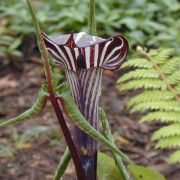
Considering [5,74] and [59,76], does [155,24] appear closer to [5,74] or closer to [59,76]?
[5,74]

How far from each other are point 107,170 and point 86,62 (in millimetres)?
472

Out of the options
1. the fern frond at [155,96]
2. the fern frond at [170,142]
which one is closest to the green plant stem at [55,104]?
the fern frond at [170,142]

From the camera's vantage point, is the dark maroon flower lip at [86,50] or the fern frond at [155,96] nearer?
the dark maroon flower lip at [86,50]

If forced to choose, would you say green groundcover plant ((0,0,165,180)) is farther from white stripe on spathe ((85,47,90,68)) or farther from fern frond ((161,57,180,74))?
fern frond ((161,57,180,74))

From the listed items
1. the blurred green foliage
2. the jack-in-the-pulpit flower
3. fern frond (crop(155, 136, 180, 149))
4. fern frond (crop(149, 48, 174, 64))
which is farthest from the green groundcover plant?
the blurred green foliage

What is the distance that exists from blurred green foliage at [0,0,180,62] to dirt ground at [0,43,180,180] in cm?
42

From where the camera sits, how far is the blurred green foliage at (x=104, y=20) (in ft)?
11.8

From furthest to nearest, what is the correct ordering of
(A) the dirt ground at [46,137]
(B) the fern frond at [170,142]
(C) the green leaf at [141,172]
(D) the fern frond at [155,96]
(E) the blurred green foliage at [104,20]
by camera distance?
1. (E) the blurred green foliage at [104,20]
2. (A) the dirt ground at [46,137]
3. (D) the fern frond at [155,96]
4. (B) the fern frond at [170,142]
5. (C) the green leaf at [141,172]

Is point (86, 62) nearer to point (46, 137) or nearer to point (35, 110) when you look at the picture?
point (35, 110)

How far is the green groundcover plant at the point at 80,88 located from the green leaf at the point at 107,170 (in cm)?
18

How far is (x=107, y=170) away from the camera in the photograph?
152 centimetres

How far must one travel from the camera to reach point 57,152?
2.50 meters

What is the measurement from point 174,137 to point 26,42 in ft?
7.64

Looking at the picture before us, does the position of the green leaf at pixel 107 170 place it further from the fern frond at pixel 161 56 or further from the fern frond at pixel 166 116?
the fern frond at pixel 161 56
